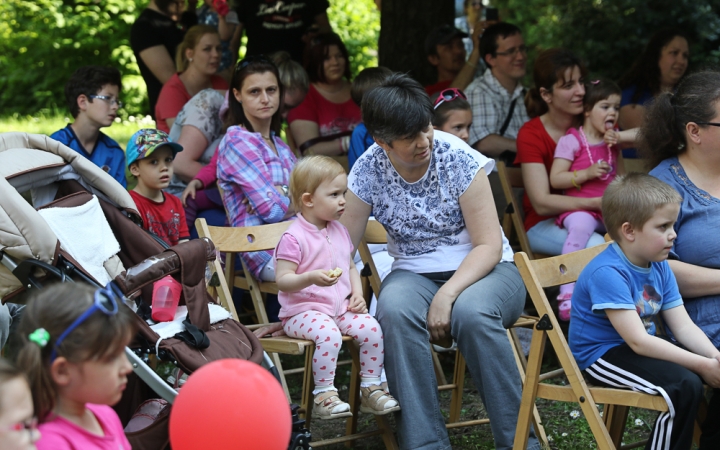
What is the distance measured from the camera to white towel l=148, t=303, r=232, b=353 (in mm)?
2887

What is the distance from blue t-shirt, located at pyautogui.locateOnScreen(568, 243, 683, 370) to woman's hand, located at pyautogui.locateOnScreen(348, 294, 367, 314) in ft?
2.69

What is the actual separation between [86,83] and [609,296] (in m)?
3.04

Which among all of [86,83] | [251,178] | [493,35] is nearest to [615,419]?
[251,178]

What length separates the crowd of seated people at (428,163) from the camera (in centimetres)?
327

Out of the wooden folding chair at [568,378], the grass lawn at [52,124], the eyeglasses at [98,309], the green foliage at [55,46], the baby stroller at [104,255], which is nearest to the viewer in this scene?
the eyeglasses at [98,309]

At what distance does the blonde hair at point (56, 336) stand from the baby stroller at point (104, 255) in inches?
21.6

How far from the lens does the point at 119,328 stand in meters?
2.12

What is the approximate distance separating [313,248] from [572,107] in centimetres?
220

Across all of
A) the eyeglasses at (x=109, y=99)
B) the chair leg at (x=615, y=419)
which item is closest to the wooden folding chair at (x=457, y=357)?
the chair leg at (x=615, y=419)

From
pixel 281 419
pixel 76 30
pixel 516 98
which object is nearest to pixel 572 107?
pixel 516 98

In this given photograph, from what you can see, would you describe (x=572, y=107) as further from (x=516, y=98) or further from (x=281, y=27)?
(x=281, y=27)

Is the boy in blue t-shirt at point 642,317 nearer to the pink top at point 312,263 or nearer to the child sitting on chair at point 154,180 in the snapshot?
the pink top at point 312,263

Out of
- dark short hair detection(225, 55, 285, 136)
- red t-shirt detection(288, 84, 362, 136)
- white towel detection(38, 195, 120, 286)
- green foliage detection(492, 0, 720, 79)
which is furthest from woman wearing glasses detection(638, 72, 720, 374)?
green foliage detection(492, 0, 720, 79)

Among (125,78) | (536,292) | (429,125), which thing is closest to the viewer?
(536,292)
